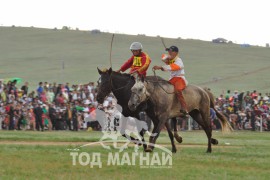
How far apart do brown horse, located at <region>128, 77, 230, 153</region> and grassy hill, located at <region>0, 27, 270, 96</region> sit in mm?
38558

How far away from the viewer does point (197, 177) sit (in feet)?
38.3

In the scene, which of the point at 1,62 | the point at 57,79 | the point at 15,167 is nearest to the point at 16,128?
the point at 15,167

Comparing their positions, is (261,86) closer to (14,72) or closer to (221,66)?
(221,66)

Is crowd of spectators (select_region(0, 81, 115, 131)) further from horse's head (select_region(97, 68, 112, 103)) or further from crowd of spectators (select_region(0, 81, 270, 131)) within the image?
horse's head (select_region(97, 68, 112, 103))

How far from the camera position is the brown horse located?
15.6m

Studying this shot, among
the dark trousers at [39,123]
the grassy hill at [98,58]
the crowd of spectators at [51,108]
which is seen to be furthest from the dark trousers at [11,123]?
the grassy hill at [98,58]

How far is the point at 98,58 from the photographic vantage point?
7269cm

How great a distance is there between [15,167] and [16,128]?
1894cm

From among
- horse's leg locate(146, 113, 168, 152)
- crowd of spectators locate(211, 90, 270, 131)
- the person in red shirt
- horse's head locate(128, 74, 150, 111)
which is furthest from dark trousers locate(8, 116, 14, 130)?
horse's head locate(128, 74, 150, 111)

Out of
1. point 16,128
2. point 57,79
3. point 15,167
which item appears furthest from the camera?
point 57,79

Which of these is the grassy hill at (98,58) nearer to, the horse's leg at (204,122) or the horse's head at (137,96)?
the horse's leg at (204,122)

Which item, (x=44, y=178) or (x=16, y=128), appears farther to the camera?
(x=16, y=128)

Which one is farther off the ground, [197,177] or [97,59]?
[97,59]

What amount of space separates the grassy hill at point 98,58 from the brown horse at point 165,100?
38.6 meters
